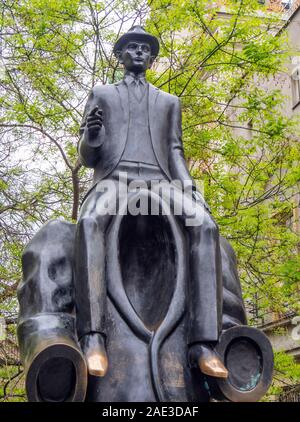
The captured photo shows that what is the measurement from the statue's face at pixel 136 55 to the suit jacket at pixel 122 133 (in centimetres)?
16

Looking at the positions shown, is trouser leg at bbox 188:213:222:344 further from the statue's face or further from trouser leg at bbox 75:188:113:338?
the statue's face

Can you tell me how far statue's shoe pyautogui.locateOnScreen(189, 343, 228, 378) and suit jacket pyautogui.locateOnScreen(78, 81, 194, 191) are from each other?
123 cm

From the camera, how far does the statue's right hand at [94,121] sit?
15.0 feet

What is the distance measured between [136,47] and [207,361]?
232cm

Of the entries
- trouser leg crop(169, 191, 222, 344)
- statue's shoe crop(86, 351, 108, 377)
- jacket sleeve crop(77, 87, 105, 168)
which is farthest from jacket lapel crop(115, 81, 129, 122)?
statue's shoe crop(86, 351, 108, 377)

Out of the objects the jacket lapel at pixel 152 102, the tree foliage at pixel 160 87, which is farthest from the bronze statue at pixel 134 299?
the tree foliage at pixel 160 87

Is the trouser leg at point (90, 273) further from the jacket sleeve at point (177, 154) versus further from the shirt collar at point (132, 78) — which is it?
the shirt collar at point (132, 78)

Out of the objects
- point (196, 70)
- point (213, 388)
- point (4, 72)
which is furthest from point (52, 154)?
point (213, 388)

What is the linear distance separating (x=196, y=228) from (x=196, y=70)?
657cm

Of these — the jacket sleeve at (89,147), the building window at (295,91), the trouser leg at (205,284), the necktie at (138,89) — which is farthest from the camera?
the building window at (295,91)

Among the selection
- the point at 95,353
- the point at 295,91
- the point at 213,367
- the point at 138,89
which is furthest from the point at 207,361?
the point at 295,91

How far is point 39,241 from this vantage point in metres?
4.52

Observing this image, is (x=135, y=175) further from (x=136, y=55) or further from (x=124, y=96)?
(x=136, y=55)

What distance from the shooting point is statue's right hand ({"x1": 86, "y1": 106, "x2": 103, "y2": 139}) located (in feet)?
15.0
